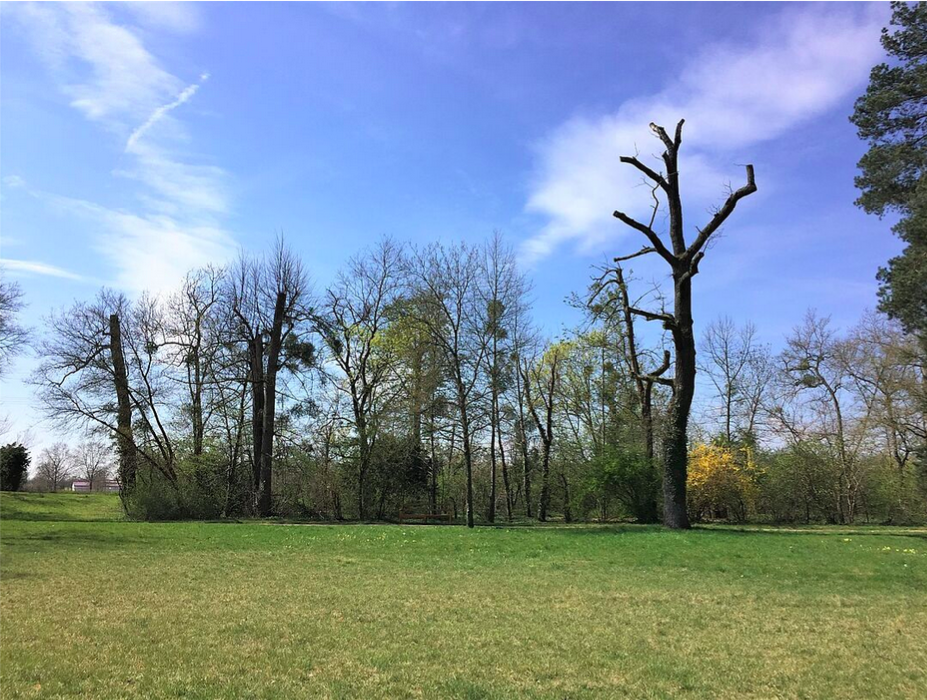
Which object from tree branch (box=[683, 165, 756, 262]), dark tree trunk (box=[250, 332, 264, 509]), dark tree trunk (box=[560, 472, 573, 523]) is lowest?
dark tree trunk (box=[560, 472, 573, 523])

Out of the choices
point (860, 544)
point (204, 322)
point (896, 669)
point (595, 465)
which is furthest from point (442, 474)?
point (896, 669)

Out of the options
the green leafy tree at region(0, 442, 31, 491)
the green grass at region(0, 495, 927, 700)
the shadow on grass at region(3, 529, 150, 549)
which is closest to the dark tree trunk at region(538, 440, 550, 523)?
the green grass at region(0, 495, 927, 700)

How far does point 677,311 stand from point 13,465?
40080mm

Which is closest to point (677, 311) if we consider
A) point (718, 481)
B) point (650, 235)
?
point (650, 235)

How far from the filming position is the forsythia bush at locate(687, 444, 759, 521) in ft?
91.6

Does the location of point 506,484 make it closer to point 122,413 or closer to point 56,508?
point 122,413

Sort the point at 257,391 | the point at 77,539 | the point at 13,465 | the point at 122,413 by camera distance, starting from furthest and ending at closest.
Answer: the point at 13,465 → the point at 257,391 → the point at 122,413 → the point at 77,539

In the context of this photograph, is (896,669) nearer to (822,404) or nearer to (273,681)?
(273,681)

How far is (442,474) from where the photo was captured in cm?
3328

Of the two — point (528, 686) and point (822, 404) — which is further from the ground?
point (822, 404)

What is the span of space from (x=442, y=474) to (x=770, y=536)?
18.8m

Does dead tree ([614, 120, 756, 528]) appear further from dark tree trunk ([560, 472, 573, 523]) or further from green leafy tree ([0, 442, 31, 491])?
green leafy tree ([0, 442, 31, 491])

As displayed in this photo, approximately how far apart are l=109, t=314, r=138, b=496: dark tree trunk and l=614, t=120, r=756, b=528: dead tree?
73.5 ft

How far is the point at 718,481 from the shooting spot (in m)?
27.9
